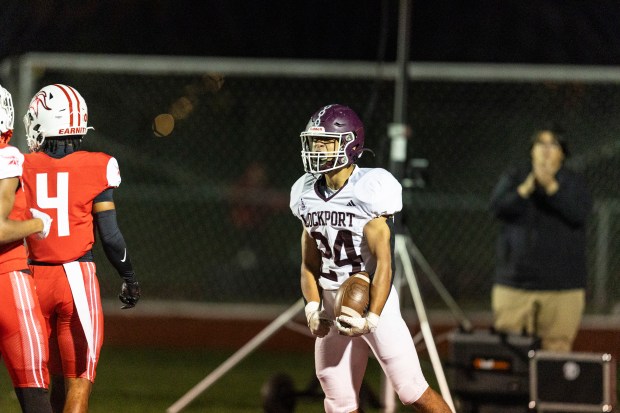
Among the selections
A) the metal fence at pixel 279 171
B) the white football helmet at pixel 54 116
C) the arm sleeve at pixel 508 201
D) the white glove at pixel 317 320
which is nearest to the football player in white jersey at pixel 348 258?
the white glove at pixel 317 320

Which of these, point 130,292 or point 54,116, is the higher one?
point 54,116

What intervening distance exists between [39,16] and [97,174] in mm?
4276

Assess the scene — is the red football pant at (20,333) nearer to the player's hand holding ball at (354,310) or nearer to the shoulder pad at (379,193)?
the player's hand holding ball at (354,310)

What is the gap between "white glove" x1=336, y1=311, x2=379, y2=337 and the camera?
15.0 feet

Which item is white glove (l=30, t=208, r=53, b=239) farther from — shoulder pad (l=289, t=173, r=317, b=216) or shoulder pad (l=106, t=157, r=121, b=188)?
shoulder pad (l=289, t=173, r=317, b=216)

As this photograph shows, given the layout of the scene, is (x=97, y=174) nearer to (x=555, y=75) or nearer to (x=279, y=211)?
(x=555, y=75)

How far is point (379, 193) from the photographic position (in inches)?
185

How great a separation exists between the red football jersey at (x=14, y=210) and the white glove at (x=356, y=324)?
1308 mm

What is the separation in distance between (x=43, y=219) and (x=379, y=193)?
140 cm

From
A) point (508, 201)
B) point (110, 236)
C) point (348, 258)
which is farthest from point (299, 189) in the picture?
point (508, 201)

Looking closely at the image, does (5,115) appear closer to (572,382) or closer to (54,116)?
(54,116)

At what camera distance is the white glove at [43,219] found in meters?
4.52

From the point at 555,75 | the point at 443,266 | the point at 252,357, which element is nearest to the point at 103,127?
the point at 252,357

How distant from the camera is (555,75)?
8266 millimetres
